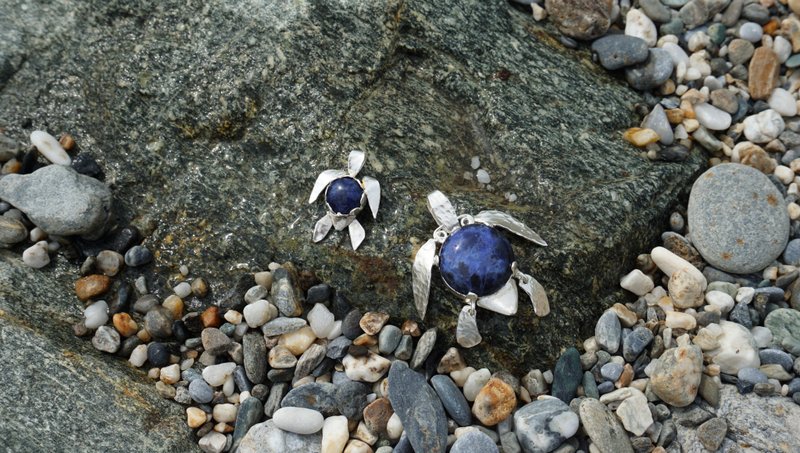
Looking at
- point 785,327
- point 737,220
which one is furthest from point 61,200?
point 785,327

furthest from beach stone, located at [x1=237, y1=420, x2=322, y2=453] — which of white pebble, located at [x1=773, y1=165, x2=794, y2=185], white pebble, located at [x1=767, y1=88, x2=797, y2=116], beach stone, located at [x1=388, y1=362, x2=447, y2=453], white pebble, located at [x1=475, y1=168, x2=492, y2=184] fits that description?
white pebble, located at [x1=767, y1=88, x2=797, y2=116]

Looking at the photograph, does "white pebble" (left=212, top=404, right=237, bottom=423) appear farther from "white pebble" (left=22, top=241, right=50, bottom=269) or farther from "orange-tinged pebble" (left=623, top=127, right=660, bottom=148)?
"orange-tinged pebble" (left=623, top=127, right=660, bottom=148)

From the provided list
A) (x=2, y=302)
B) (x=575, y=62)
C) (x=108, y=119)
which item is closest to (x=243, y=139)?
(x=108, y=119)

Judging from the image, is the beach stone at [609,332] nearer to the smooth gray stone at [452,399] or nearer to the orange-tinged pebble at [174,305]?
the smooth gray stone at [452,399]

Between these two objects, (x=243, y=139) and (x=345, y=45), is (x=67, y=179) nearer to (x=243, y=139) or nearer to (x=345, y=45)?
(x=243, y=139)

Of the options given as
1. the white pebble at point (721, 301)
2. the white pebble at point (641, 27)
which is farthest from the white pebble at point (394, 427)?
the white pebble at point (641, 27)
